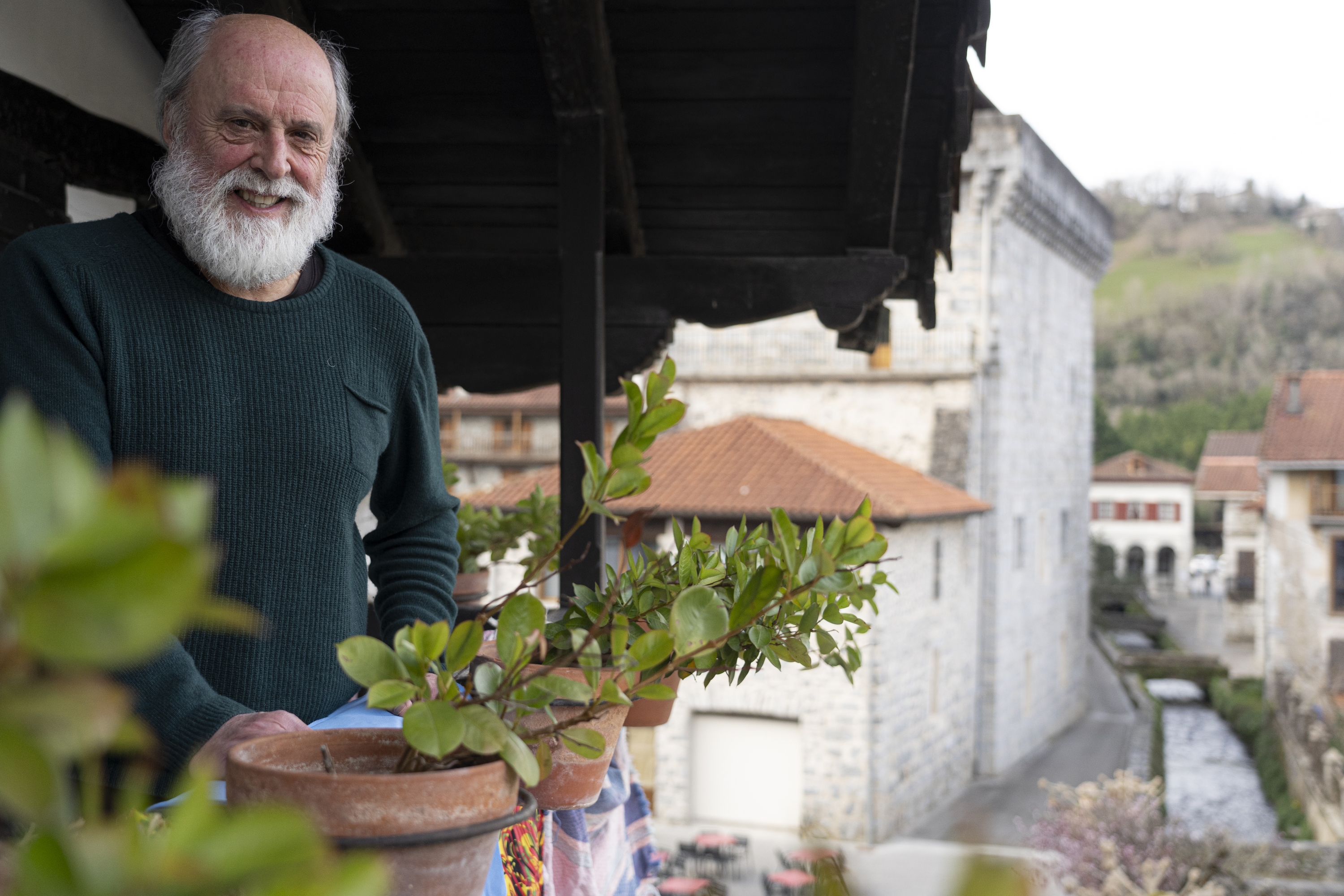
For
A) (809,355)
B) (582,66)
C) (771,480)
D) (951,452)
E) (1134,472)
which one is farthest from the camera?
(1134,472)

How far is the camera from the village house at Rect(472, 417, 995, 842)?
43.1 ft

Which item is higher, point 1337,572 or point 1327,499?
point 1327,499

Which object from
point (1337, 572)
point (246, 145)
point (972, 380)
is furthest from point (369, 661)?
point (1337, 572)

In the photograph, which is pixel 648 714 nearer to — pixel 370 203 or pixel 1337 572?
pixel 370 203

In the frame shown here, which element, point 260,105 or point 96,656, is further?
point 260,105

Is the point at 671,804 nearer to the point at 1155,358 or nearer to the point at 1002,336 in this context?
the point at 1002,336

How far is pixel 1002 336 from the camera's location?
1728 cm

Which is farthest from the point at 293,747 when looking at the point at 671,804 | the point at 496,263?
the point at 671,804

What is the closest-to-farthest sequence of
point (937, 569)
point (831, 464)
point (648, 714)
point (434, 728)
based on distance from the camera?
point (434, 728), point (648, 714), point (831, 464), point (937, 569)

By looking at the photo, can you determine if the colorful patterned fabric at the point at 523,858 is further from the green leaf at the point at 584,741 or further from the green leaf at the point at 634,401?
the green leaf at the point at 634,401

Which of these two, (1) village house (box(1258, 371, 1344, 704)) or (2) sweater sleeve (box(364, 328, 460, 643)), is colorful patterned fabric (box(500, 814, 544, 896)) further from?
(1) village house (box(1258, 371, 1344, 704))

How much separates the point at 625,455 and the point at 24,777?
711mm

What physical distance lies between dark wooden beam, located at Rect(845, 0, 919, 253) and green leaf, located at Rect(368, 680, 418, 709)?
2.24 m

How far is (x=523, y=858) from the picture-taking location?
159 cm
